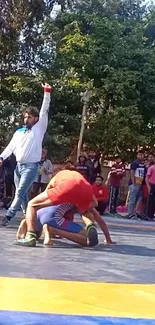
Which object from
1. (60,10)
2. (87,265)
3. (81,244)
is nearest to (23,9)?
(60,10)

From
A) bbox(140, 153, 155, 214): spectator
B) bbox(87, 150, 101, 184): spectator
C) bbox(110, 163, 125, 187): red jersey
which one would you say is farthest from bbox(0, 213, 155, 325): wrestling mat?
bbox(110, 163, 125, 187): red jersey

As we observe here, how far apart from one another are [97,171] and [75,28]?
30.1 feet

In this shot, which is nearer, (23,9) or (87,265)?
(87,265)

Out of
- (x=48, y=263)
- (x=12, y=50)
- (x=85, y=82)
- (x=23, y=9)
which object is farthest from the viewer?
(x=85, y=82)

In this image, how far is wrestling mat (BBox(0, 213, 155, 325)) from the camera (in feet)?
10.1

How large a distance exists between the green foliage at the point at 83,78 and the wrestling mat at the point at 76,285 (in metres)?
13.2

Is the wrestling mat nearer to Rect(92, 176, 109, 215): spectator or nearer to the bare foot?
the bare foot

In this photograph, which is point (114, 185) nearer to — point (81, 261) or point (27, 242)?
point (27, 242)

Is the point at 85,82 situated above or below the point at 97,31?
below

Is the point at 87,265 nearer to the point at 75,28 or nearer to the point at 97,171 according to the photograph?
the point at 97,171

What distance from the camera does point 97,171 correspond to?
1293cm

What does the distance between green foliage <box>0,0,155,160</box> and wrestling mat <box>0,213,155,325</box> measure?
13.2 meters

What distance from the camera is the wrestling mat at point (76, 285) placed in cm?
307

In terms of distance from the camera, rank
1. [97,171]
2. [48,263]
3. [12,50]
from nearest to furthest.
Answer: [48,263]
[97,171]
[12,50]
